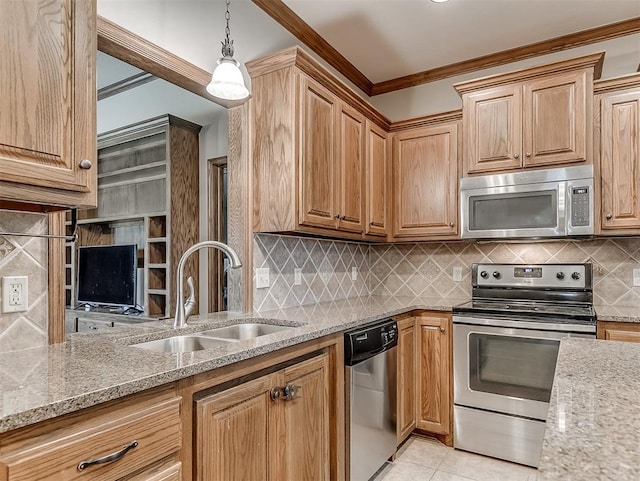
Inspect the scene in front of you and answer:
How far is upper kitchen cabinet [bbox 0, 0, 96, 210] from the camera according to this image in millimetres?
1080

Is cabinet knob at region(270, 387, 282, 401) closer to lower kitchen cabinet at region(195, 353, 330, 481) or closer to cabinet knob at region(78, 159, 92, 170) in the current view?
lower kitchen cabinet at region(195, 353, 330, 481)

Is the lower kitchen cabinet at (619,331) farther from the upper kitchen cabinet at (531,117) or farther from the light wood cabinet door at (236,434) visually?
the light wood cabinet door at (236,434)

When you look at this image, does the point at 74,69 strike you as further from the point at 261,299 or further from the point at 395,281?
the point at 395,281

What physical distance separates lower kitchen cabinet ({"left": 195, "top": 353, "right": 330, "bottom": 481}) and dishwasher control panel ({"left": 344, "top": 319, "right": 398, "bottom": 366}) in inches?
6.8

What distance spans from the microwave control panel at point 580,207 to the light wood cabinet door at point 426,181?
2.46ft

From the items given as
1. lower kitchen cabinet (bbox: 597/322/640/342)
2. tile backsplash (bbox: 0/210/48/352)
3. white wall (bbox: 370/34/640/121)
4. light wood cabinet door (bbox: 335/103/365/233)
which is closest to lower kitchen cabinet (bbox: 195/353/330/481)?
tile backsplash (bbox: 0/210/48/352)

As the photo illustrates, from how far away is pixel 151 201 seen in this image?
3.54 metres

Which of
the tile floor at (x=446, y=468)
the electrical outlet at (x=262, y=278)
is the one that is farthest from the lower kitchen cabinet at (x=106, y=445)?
the tile floor at (x=446, y=468)

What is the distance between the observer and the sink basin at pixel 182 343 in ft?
5.68

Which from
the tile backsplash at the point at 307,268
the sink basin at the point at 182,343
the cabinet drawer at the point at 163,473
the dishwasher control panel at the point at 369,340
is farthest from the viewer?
the tile backsplash at the point at 307,268

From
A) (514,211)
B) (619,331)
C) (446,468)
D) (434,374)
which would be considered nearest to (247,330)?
A: (434,374)

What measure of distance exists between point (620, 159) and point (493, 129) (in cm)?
77

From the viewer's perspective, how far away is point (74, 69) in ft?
4.01

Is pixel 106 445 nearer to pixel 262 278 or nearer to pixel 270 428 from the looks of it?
pixel 270 428
